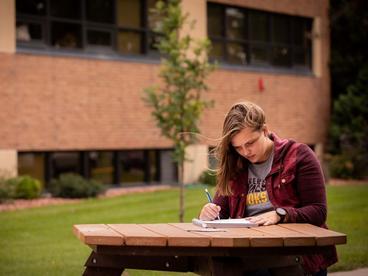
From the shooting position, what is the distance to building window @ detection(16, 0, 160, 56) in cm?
1716

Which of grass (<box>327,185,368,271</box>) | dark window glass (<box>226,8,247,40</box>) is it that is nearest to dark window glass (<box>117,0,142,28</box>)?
dark window glass (<box>226,8,247,40</box>)

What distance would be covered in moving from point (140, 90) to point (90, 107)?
1644mm

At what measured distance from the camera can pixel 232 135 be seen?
4430 millimetres

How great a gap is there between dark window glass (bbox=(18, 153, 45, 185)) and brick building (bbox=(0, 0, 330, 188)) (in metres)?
0.02

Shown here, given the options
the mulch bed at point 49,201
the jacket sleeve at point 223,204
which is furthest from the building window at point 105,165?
the jacket sleeve at point 223,204

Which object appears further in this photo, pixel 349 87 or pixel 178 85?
pixel 349 87

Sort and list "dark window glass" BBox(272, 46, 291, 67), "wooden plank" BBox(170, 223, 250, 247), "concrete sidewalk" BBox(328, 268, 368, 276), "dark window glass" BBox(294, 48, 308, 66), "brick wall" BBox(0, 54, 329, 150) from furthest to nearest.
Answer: "dark window glass" BBox(294, 48, 308, 66)
"dark window glass" BBox(272, 46, 291, 67)
"brick wall" BBox(0, 54, 329, 150)
"concrete sidewalk" BBox(328, 268, 368, 276)
"wooden plank" BBox(170, 223, 250, 247)

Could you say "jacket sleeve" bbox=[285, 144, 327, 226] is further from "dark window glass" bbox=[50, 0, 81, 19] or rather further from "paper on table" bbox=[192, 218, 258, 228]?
"dark window glass" bbox=[50, 0, 81, 19]

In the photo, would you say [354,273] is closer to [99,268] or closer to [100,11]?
[99,268]

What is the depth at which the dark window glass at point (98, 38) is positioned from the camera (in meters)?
18.4

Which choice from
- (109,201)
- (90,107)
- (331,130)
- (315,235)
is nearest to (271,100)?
(331,130)

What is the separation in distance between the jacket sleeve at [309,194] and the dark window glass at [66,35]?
13.9 m

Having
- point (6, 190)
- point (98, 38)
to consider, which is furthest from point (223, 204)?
point (98, 38)

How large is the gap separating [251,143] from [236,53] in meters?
18.2
